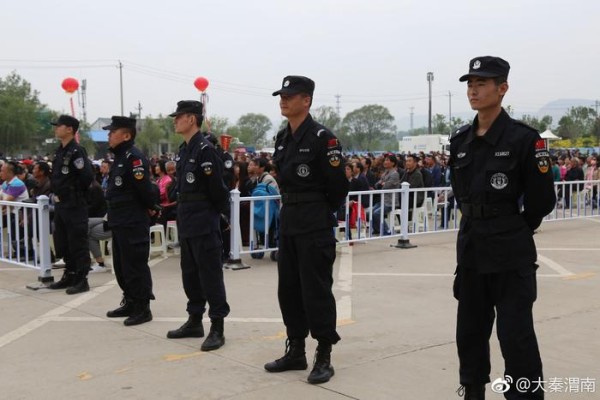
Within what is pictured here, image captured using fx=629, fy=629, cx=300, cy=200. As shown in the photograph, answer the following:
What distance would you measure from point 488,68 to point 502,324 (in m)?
1.35

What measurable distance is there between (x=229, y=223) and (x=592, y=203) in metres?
9.11

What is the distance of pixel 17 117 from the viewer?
5047 centimetres

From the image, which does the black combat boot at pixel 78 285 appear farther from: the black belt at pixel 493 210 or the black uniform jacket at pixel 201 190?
the black belt at pixel 493 210

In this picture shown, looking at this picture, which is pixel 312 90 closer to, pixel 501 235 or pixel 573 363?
pixel 501 235

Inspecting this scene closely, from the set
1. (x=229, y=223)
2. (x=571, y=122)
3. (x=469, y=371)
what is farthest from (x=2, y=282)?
(x=571, y=122)

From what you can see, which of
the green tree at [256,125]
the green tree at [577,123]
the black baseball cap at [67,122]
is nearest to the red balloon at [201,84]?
the black baseball cap at [67,122]

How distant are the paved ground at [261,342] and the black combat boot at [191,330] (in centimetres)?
8

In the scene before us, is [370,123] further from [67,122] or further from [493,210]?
[493,210]

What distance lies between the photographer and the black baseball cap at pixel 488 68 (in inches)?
131

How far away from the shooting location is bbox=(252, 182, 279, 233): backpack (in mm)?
8836

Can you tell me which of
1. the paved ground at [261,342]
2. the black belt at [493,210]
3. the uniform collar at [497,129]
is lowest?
the paved ground at [261,342]

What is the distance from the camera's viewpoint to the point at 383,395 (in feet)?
12.8

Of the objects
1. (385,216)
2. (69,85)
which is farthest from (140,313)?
(69,85)

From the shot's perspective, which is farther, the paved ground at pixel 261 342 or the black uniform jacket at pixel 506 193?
the paved ground at pixel 261 342
